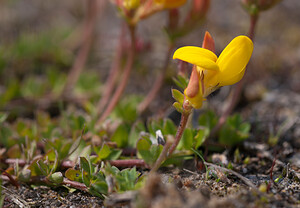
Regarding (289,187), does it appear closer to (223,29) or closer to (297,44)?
(297,44)

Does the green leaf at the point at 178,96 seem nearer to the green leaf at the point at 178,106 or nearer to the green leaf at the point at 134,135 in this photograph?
the green leaf at the point at 178,106

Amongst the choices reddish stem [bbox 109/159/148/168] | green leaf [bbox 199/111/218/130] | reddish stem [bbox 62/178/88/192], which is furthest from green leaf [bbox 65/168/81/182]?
green leaf [bbox 199/111/218/130]

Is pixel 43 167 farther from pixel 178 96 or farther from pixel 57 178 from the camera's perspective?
pixel 178 96

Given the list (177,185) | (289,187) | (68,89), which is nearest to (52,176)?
(177,185)

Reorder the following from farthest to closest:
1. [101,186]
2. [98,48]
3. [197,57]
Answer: [98,48] < [101,186] < [197,57]

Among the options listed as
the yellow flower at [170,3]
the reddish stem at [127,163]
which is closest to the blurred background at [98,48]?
the yellow flower at [170,3]

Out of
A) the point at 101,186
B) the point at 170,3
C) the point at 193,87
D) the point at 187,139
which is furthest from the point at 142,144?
the point at 170,3
